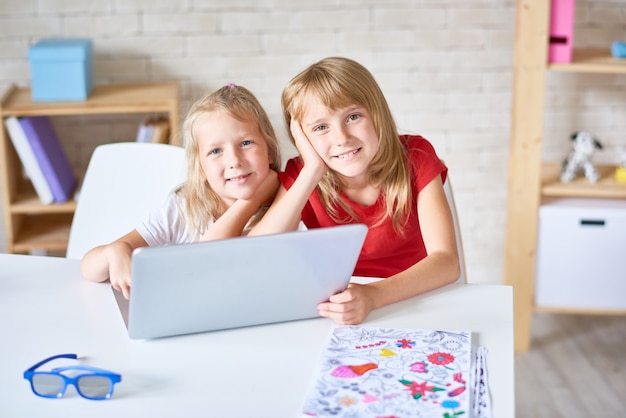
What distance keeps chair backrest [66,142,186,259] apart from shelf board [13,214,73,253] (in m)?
0.86

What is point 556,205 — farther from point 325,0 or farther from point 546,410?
point 325,0

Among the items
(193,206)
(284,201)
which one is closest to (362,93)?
(284,201)

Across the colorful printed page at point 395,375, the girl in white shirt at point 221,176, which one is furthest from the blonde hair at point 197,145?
the colorful printed page at point 395,375

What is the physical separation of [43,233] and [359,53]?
1303 mm

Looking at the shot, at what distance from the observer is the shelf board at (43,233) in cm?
295

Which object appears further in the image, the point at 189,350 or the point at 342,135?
the point at 342,135

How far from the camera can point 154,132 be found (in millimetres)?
2943

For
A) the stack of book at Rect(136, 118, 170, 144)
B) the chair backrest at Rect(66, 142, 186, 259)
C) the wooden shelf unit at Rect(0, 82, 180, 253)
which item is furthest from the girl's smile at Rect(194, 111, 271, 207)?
the stack of book at Rect(136, 118, 170, 144)

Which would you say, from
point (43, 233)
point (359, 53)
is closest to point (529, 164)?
point (359, 53)

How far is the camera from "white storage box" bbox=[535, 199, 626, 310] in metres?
2.80

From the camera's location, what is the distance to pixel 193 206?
1898mm

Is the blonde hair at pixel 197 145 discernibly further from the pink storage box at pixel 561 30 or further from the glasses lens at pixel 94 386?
the pink storage box at pixel 561 30

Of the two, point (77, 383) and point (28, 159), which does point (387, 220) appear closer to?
point (77, 383)

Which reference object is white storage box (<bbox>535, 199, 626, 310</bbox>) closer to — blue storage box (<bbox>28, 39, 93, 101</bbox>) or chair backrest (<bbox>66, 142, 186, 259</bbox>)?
chair backrest (<bbox>66, 142, 186, 259</bbox>)
